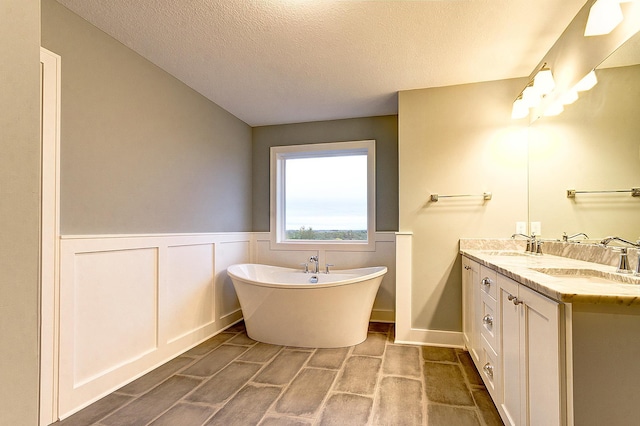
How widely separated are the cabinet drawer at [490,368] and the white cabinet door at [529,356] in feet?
0.37

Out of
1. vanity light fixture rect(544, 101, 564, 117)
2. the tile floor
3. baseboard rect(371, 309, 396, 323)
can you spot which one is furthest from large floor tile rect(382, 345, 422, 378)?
vanity light fixture rect(544, 101, 564, 117)

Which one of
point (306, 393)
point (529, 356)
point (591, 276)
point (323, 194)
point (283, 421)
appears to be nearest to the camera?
point (529, 356)

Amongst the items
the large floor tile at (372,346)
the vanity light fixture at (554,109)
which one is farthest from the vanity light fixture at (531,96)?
the large floor tile at (372,346)

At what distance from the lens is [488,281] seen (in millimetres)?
2082

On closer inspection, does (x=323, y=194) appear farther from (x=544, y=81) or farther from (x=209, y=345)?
(x=544, y=81)

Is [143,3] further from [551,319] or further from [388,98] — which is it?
[551,319]

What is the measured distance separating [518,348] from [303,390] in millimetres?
1408

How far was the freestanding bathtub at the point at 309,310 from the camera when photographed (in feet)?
9.75

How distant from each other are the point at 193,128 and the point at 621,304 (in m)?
3.27

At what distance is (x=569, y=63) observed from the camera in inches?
88.0

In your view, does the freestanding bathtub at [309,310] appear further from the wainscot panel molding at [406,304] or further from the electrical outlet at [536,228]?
the electrical outlet at [536,228]

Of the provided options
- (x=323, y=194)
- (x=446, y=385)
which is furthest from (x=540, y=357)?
(x=323, y=194)

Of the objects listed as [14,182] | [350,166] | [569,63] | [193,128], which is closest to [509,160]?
[569,63]

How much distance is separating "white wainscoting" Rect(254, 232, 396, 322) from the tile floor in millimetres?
851
